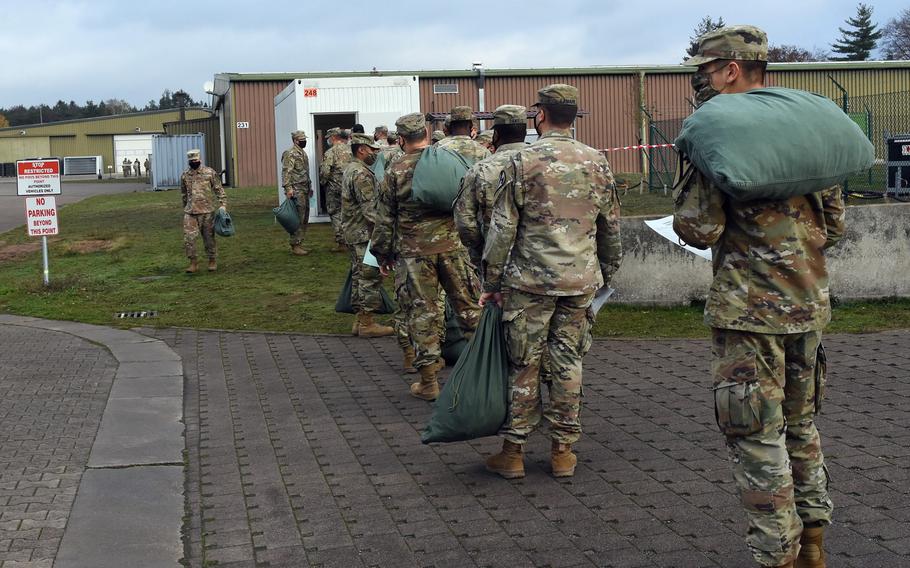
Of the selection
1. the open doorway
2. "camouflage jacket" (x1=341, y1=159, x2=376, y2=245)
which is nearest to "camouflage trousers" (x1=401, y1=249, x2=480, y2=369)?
"camouflage jacket" (x1=341, y1=159, x2=376, y2=245)

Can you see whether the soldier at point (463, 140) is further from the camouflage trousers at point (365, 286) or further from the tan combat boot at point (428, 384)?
the camouflage trousers at point (365, 286)

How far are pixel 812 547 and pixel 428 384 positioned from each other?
430 cm

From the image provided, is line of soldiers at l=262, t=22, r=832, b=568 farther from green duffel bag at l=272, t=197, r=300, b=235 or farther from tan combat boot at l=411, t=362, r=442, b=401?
green duffel bag at l=272, t=197, r=300, b=235

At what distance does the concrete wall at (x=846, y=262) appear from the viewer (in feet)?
38.7

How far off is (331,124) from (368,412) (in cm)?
1488

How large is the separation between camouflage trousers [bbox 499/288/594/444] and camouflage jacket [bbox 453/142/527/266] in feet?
1.87

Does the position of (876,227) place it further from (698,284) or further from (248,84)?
(248,84)

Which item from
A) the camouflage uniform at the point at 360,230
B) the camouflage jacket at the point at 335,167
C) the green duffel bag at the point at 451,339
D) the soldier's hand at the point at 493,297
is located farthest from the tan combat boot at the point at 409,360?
Result: the camouflage jacket at the point at 335,167

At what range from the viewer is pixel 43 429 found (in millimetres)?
7715

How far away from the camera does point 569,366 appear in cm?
618

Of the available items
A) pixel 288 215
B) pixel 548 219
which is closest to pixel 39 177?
pixel 288 215

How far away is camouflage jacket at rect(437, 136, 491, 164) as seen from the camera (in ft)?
26.3

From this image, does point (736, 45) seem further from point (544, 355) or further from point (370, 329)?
point (370, 329)

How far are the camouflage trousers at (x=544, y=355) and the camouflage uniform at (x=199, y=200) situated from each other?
1146 centimetres
